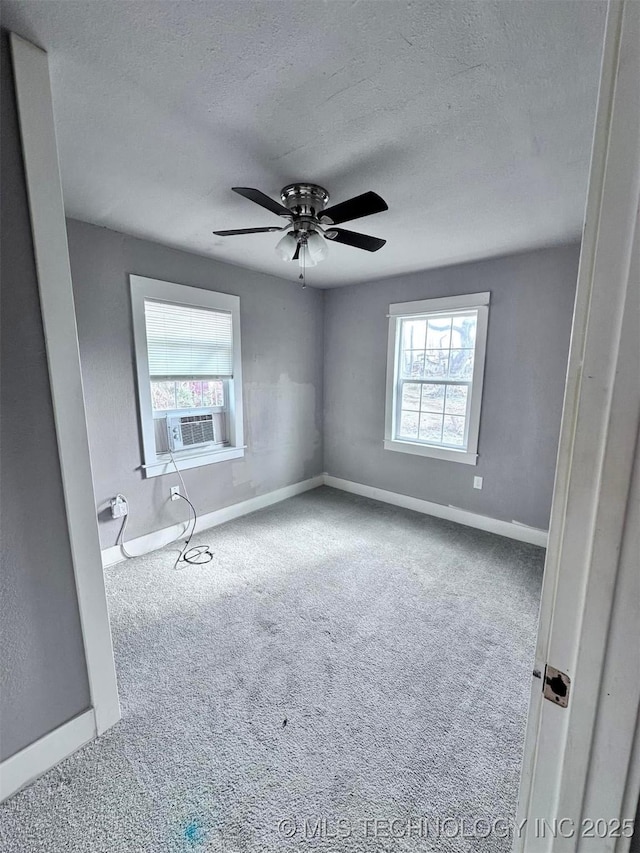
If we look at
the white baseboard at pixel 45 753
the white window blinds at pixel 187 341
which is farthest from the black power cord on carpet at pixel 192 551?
the white baseboard at pixel 45 753

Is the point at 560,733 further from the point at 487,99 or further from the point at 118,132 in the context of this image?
the point at 118,132

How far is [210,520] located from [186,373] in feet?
4.50

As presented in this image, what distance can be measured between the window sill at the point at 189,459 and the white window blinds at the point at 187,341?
68 centimetres

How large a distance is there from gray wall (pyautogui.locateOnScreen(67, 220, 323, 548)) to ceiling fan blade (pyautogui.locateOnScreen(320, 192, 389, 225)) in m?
1.65

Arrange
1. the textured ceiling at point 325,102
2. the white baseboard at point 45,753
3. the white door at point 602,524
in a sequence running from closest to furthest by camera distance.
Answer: the white door at point 602,524, the textured ceiling at point 325,102, the white baseboard at point 45,753

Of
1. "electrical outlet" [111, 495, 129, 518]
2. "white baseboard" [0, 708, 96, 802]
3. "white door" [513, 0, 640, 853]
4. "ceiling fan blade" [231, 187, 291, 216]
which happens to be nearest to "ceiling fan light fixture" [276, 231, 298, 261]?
"ceiling fan blade" [231, 187, 291, 216]

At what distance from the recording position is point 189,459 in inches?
122

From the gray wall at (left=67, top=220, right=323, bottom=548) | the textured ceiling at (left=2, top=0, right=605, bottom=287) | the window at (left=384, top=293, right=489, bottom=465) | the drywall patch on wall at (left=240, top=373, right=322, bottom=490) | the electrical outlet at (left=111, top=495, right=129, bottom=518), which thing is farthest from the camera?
the drywall patch on wall at (left=240, top=373, right=322, bottom=490)

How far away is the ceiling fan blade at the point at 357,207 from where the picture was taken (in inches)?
60.7

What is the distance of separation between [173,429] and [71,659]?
1929 mm

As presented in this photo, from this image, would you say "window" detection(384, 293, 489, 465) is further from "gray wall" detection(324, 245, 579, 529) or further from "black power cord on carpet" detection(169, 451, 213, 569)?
"black power cord on carpet" detection(169, 451, 213, 569)

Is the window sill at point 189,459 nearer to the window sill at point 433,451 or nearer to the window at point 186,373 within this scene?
the window at point 186,373

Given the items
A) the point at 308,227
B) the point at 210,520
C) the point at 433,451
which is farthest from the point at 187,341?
the point at 433,451

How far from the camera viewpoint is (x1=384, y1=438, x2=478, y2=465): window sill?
3318 millimetres
